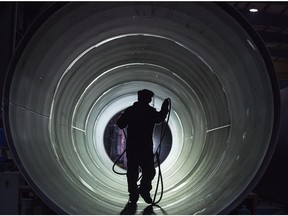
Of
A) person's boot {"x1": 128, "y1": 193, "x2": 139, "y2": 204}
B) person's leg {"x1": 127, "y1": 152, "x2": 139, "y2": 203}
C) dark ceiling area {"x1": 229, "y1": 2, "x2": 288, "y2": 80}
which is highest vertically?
dark ceiling area {"x1": 229, "y1": 2, "x2": 288, "y2": 80}

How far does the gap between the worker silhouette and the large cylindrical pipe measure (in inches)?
10.7

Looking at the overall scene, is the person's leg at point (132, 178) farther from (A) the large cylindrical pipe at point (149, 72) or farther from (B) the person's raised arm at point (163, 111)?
(B) the person's raised arm at point (163, 111)

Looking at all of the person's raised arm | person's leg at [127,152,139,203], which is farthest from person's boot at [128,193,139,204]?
the person's raised arm

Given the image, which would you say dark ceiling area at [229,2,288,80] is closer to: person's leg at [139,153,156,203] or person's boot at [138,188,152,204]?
person's leg at [139,153,156,203]

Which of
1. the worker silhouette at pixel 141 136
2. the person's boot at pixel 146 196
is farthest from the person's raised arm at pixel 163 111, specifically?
the person's boot at pixel 146 196

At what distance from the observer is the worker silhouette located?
182 inches

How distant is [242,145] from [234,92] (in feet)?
2.05

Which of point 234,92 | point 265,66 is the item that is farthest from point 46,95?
point 265,66

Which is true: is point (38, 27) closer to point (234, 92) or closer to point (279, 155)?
point (234, 92)

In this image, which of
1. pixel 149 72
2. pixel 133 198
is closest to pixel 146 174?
pixel 133 198

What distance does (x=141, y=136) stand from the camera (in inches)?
184

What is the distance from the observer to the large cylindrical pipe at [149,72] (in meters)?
2.75

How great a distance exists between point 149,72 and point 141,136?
4.72 feet

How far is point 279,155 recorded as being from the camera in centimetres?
592
